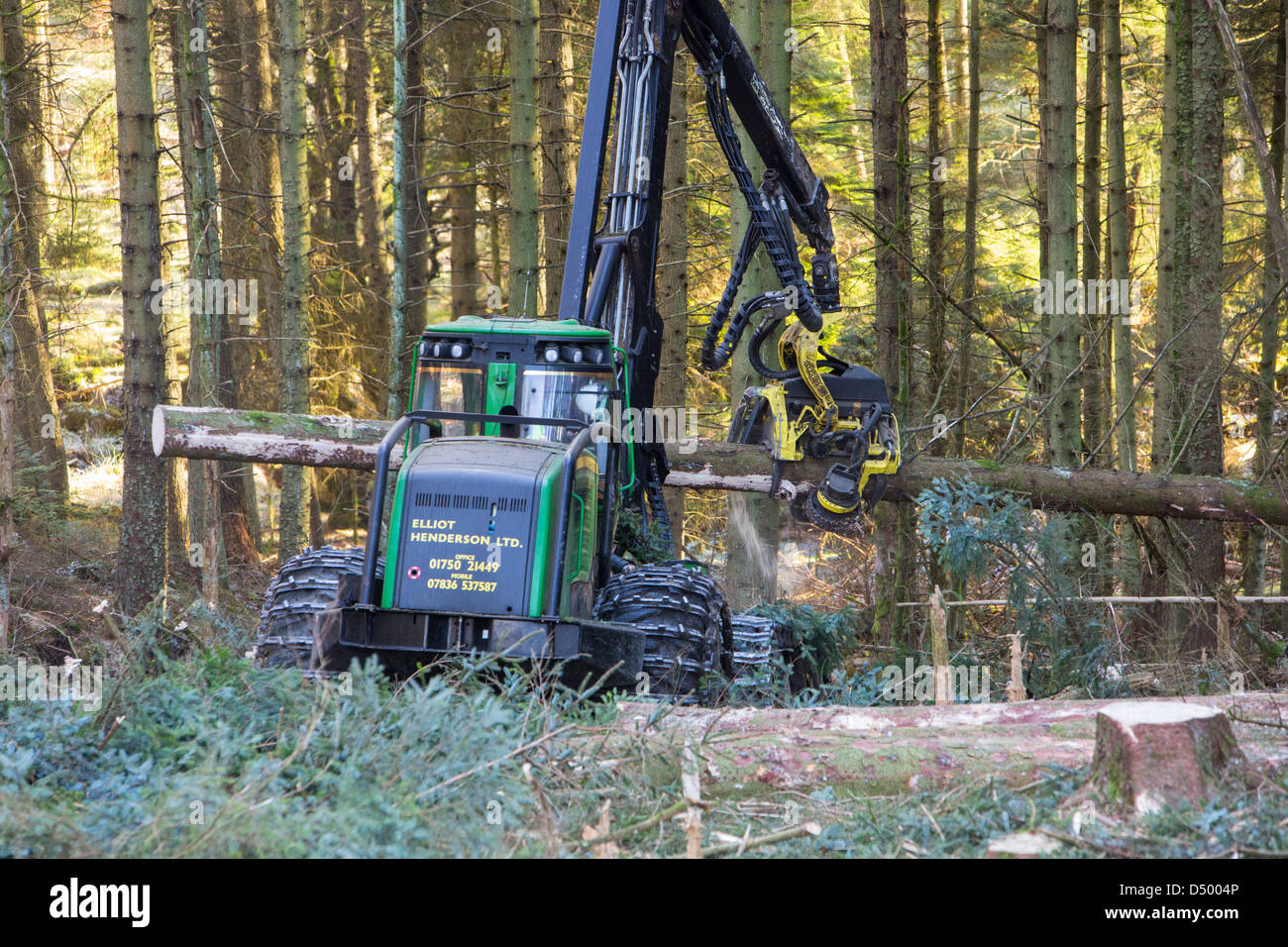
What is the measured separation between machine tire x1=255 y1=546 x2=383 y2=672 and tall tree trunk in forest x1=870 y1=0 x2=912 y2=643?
731 centimetres

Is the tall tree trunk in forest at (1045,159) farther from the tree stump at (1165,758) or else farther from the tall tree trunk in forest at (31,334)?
the tall tree trunk in forest at (31,334)

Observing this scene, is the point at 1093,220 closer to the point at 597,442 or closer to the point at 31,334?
the point at 597,442

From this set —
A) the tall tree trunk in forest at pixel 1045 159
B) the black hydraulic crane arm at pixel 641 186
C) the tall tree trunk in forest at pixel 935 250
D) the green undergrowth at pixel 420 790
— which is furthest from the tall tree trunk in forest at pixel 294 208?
the green undergrowth at pixel 420 790

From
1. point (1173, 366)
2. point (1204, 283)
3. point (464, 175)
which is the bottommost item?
point (1173, 366)

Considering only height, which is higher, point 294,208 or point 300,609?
→ point 294,208

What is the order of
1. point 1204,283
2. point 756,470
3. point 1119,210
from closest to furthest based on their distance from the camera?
point 756,470 < point 1204,283 < point 1119,210

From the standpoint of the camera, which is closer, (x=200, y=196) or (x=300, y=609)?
(x=300, y=609)

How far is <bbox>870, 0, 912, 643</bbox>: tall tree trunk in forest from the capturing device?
12.9m

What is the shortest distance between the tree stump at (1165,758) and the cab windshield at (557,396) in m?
3.59

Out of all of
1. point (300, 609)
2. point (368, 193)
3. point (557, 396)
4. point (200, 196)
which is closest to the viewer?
point (300, 609)

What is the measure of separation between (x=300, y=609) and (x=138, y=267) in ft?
15.9

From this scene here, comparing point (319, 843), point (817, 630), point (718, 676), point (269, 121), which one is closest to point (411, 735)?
point (319, 843)

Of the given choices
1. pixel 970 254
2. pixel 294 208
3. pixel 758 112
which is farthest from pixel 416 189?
pixel 758 112

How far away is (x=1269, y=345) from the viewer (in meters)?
12.3
